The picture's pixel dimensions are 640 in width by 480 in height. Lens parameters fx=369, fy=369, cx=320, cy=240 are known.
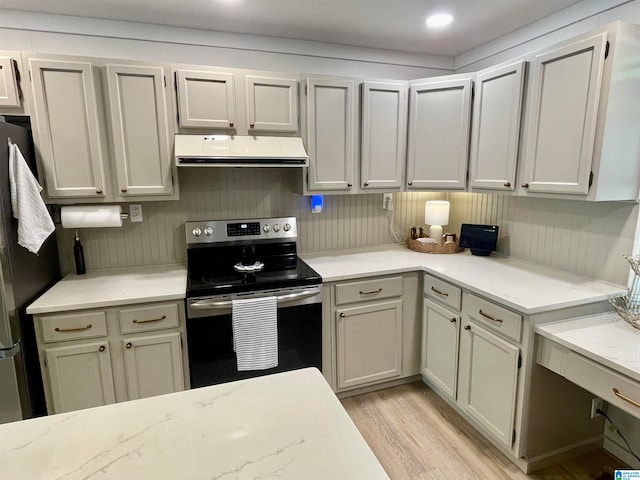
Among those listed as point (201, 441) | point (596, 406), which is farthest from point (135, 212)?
point (596, 406)

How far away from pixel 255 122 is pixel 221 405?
70.7 inches

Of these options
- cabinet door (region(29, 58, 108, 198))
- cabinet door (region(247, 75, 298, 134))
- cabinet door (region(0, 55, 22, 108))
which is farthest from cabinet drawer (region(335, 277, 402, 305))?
cabinet door (region(0, 55, 22, 108))

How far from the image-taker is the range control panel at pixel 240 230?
2.51m

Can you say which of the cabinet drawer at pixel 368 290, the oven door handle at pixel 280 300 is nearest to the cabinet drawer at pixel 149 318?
the oven door handle at pixel 280 300

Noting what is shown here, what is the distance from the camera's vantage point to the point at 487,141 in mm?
2361

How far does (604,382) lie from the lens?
1476 millimetres

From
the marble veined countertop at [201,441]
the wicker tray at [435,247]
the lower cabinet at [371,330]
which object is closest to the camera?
the marble veined countertop at [201,441]

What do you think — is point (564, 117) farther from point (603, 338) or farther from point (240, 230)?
point (240, 230)

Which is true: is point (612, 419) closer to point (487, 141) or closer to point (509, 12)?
point (487, 141)

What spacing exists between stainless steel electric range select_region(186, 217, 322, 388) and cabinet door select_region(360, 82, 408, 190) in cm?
70

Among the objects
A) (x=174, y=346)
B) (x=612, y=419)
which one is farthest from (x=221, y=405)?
(x=612, y=419)

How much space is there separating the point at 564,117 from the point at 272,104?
1632 millimetres

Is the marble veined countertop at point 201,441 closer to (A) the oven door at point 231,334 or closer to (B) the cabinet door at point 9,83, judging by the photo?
(A) the oven door at point 231,334

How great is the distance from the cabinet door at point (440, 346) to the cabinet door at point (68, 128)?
2.19m
